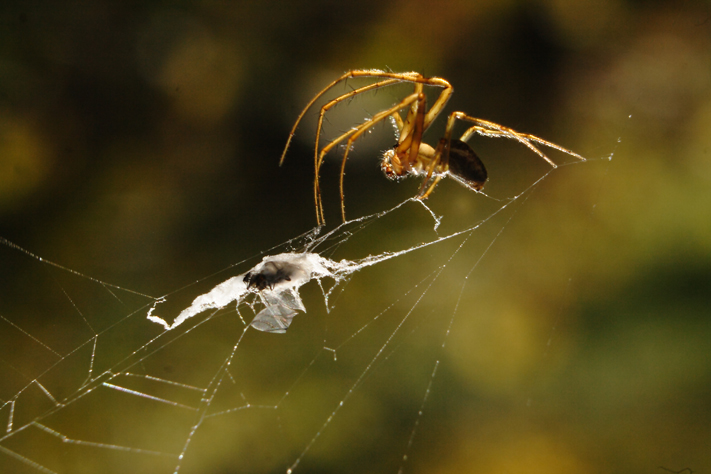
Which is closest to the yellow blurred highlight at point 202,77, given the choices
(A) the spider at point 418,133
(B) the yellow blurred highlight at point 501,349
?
(A) the spider at point 418,133

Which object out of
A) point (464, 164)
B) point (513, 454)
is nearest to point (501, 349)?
point (513, 454)

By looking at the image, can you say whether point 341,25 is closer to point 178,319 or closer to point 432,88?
point 432,88

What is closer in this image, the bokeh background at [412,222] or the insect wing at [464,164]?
the insect wing at [464,164]

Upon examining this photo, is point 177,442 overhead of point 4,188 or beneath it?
beneath

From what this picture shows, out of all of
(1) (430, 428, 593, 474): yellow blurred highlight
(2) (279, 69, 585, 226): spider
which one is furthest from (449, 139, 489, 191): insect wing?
(1) (430, 428, 593, 474): yellow blurred highlight

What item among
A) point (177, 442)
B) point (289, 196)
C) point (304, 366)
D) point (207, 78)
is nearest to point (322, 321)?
point (304, 366)

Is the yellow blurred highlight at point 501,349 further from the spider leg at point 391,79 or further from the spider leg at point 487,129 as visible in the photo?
→ the spider leg at point 391,79

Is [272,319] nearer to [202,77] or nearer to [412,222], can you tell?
[412,222]
